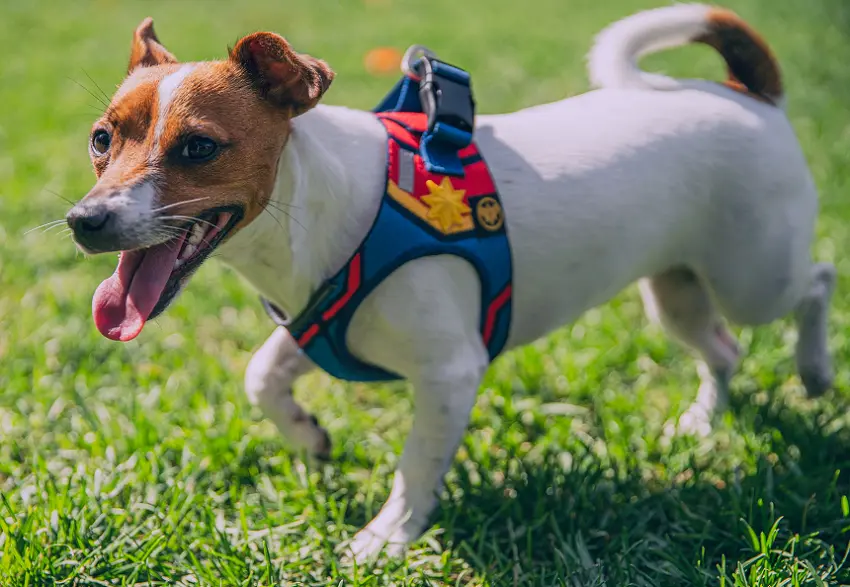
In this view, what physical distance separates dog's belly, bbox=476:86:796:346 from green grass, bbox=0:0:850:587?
2.07ft

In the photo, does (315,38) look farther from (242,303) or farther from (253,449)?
(253,449)

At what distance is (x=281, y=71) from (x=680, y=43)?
5.15ft

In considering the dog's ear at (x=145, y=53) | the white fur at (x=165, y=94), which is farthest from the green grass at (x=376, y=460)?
the white fur at (x=165, y=94)

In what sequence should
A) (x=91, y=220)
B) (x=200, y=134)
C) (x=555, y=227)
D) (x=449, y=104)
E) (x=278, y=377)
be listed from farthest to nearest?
(x=278, y=377), (x=555, y=227), (x=449, y=104), (x=200, y=134), (x=91, y=220)

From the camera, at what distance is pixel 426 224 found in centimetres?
255

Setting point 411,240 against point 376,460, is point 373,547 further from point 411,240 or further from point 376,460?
point 411,240

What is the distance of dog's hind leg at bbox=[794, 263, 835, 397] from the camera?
11.4 feet

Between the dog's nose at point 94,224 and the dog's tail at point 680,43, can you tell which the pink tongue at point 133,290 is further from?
the dog's tail at point 680,43

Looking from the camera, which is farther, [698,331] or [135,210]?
[698,331]

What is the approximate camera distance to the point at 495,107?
718 centimetres

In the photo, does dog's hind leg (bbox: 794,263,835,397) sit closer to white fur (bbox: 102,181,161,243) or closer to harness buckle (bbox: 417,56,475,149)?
harness buckle (bbox: 417,56,475,149)

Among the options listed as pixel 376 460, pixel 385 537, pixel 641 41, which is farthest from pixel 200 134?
pixel 641 41

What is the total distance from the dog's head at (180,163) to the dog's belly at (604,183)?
736 millimetres

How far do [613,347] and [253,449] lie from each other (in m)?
1.66
